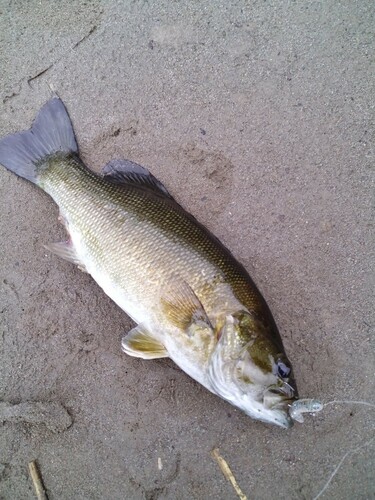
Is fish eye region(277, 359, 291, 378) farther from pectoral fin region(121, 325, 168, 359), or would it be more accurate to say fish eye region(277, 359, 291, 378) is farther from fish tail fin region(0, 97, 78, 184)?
fish tail fin region(0, 97, 78, 184)

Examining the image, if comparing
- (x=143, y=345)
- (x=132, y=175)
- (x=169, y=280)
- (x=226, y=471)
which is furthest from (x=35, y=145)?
(x=226, y=471)

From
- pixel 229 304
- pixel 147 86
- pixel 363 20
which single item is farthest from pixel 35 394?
pixel 363 20

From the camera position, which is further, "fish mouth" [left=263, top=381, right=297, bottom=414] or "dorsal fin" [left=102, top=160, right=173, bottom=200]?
"dorsal fin" [left=102, top=160, right=173, bottom=200]

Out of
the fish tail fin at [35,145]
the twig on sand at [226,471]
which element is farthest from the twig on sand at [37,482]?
the fish tail fin at [35,145]

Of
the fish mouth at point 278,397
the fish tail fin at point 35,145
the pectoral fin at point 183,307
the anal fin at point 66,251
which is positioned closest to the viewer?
the fish mouth at point 278,397

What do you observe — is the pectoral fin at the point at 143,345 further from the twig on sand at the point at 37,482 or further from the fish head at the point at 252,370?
the twig on sand at the point at 37,482

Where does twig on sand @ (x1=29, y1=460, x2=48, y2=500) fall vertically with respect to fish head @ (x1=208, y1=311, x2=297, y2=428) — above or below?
below

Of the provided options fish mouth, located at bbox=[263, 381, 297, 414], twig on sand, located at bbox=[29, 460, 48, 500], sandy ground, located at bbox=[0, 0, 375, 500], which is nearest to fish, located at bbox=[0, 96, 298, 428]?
fish mouth, located at bbox=[263, 381, 297, 414]
